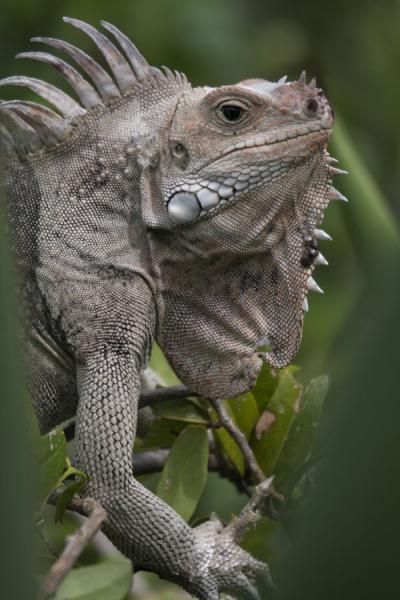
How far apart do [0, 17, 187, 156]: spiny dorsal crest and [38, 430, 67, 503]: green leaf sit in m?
1.32

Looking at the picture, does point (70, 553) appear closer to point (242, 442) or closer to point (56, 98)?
point (242, 442)

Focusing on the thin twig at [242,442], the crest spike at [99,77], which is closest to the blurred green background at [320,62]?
the thin twig at [242,442]

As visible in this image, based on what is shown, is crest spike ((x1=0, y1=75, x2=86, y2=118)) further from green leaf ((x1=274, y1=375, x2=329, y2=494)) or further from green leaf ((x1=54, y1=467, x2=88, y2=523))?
green leaf ((x1=54, y1=467, x2=88, y2=523))

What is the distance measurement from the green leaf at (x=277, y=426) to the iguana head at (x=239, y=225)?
0.36 feet

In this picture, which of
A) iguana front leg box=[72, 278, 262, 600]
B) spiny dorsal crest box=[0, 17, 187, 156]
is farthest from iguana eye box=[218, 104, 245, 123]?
iguana front leg box=[72, 278, 262, 600]

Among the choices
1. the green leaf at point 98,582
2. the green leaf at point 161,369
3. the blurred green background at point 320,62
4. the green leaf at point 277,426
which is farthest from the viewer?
the green leaf at point 161,369

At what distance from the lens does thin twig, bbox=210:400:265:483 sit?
3918 mm

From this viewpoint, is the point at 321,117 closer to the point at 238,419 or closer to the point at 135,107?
the point at 135,107

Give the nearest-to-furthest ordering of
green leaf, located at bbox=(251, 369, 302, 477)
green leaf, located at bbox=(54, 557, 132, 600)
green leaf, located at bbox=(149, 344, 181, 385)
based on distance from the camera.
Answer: green leaf, located at bbox=(54, 557, 132, 600) → green leaf, located at bbox=(251, 369, 302, 477) → green leaf, located at bbox=(149, 344, 181, 385)

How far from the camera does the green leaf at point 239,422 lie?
412 centimetres

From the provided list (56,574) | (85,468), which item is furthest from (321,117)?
(56,574)

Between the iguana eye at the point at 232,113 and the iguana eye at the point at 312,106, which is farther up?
the iguana eye at the point at 312,106

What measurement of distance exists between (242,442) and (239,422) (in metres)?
0.23

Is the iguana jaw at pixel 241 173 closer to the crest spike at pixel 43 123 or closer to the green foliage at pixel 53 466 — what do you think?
the crest spike at pixel 43 123
